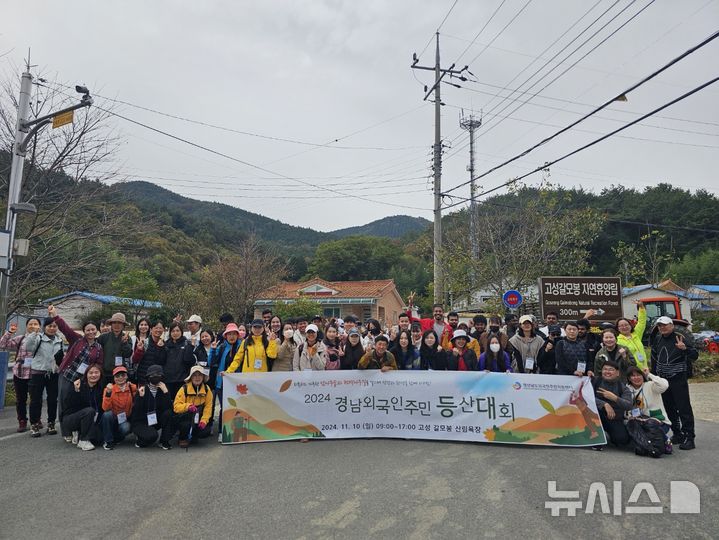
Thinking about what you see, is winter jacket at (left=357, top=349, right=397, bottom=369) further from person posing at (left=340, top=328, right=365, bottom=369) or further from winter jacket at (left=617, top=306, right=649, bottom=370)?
winter jacket at (left=617, top=306, right=649, bottom=370)

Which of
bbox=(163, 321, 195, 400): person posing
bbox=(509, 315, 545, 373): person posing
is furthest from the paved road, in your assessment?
bbox=(509, 315, 545, 373): person posing

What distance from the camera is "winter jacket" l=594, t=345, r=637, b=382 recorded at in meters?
6.27

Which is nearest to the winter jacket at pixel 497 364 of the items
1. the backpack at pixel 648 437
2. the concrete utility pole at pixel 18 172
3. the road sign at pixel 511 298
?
the backpack at pixel 648 437

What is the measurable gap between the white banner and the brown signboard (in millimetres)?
6566

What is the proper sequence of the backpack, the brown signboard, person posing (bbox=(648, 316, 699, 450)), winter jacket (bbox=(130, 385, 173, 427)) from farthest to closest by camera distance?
the brown signboard
winter jacket (bbox=(130, 385, 173, 427))
person posing (bbox=(648, 316, 699, 450))
the backpack

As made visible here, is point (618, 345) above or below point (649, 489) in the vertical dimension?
above

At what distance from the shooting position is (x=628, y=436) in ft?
19.5

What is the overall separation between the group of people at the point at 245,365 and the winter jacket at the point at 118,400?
13 mm

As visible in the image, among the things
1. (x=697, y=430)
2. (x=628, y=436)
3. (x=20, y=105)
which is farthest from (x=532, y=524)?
(x=20, y=105)

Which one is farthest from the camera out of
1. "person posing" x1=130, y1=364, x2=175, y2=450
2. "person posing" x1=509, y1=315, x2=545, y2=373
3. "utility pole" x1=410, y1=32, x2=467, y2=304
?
"utility pole" x1=410, y1=32, x2=467, y2=304

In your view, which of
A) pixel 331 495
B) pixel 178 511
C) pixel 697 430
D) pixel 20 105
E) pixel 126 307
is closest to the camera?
pixel 178 511

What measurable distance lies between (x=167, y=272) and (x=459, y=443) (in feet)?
124

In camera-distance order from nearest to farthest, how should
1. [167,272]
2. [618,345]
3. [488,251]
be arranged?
[618,345], [488,251], [167,272]

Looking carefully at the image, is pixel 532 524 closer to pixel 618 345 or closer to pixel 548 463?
pixel 548 463
